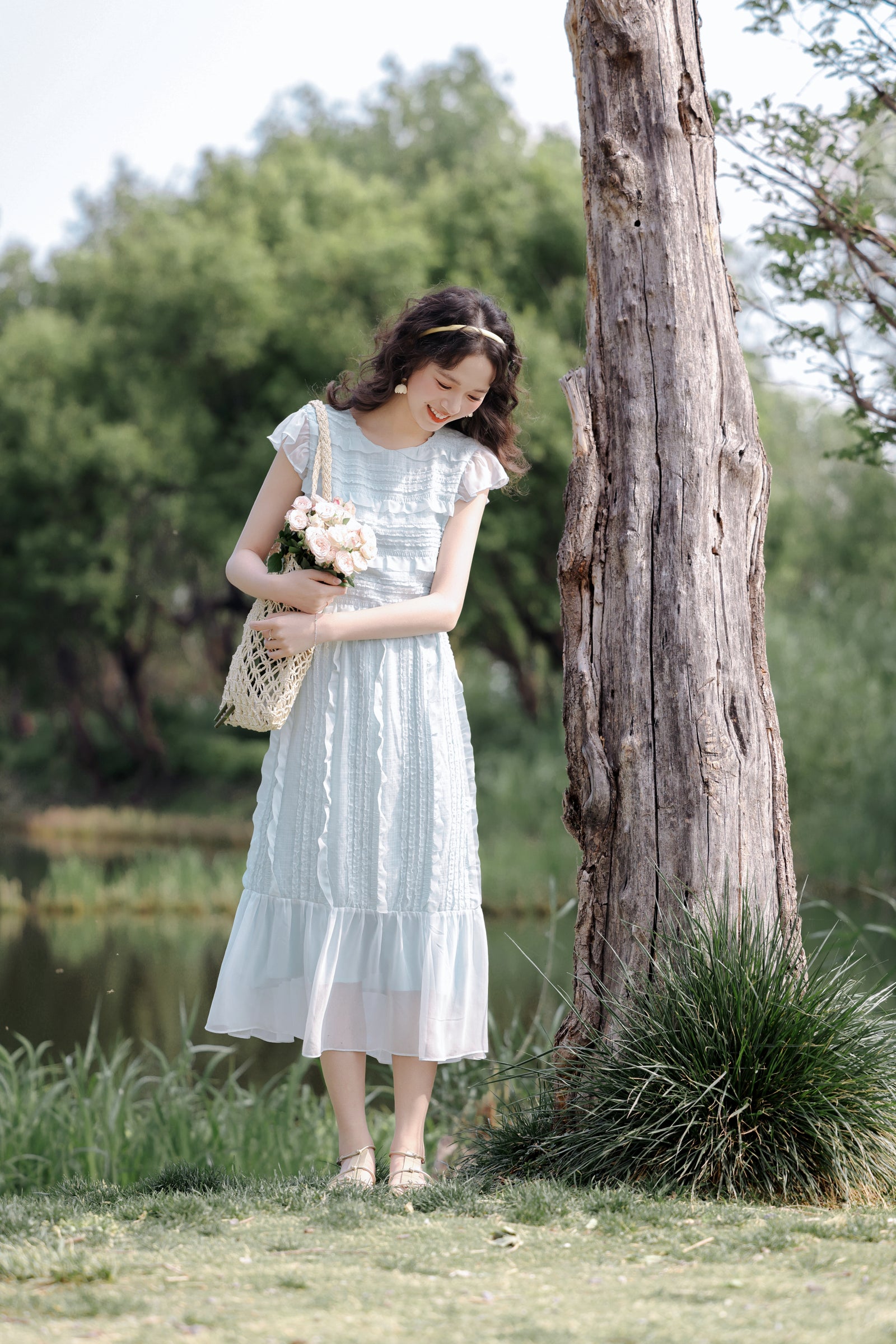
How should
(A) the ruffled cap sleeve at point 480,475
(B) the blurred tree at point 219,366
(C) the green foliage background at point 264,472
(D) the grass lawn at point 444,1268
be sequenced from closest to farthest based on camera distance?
(D) the grass lawn at point 444,1268 → (A) the ruffled cap sleeve at point 480,475 → (C) the green foliage background at point 264,472 → (B) the blurred tree at point 219,366

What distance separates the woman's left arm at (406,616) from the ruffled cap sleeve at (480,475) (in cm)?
2

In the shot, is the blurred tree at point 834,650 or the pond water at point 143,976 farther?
the blurred tree at point 834,650

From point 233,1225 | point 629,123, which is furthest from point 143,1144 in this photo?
point 629,123

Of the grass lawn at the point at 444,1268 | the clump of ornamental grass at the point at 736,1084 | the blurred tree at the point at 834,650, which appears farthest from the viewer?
the blurred tree at the point at 834,650

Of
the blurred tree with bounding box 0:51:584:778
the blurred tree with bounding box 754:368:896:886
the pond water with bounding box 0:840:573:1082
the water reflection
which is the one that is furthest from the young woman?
the blurred tree with bounding box 0:51:584:778

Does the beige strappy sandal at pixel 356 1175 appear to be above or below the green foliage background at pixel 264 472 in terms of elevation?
below

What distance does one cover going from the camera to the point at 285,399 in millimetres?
14859

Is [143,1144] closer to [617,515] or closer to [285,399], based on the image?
[617,515]

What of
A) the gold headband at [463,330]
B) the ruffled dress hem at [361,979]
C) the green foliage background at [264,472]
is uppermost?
the green foliage background at [264,472]

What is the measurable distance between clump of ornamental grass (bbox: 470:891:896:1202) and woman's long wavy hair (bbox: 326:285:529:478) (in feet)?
4.05

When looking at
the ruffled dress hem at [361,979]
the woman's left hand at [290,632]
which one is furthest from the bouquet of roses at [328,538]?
the ruffled dress hem at [361,979]

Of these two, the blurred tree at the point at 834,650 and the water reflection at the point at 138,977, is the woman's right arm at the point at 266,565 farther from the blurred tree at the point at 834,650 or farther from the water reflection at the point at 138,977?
the water reflection at the point at 138,977

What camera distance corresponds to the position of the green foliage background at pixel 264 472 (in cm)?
1286

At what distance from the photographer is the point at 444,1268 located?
1890 mm
